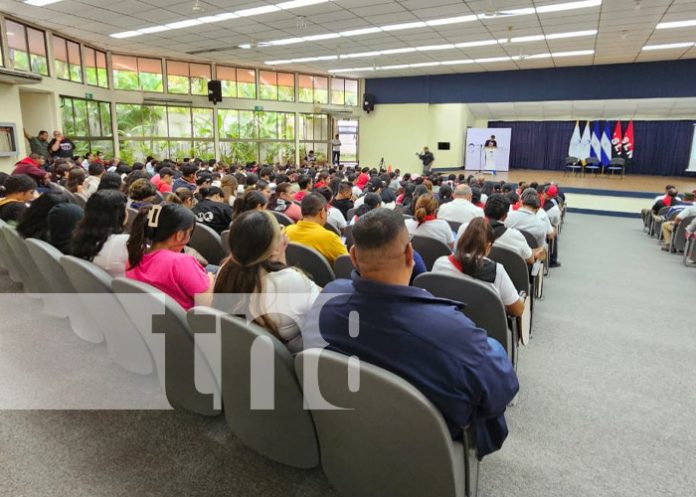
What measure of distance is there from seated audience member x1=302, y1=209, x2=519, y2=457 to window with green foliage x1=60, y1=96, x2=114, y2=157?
12.4 metres

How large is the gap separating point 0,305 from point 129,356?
2.30 meters

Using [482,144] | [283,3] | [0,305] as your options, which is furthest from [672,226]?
[482,144]

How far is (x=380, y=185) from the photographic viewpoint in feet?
21.5

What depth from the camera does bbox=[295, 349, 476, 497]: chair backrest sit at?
4.13ft

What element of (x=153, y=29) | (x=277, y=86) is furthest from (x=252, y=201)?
(x=277, y=86)

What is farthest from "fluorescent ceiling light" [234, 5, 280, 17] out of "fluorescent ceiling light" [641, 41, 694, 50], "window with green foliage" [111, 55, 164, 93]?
"fluorescent ceiling light" [641, 41, 694, 50]

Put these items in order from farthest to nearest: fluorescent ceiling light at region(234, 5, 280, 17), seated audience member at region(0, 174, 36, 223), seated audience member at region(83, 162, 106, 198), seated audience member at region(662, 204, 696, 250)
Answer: fluorescent ceiling light at region(234, 5, 280, 17)
seated audience member at region(662, 204, 696, 250)
seated audience member at region(83, 162, 106, 198)
seated audience member at region(0, 174, 36, 223)

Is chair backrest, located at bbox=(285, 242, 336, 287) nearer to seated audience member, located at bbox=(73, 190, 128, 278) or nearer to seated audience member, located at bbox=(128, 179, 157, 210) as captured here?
seated audience member, located at bbox=(73, 190, 128, 278)

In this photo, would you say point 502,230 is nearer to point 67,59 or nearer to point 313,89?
point 67,59

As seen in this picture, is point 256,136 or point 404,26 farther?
point 256,136

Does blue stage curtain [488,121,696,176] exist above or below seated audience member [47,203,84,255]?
above

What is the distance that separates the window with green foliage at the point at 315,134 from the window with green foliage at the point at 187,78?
13.2 feet

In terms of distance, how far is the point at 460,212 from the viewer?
207 inches

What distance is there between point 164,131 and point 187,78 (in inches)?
77.0
